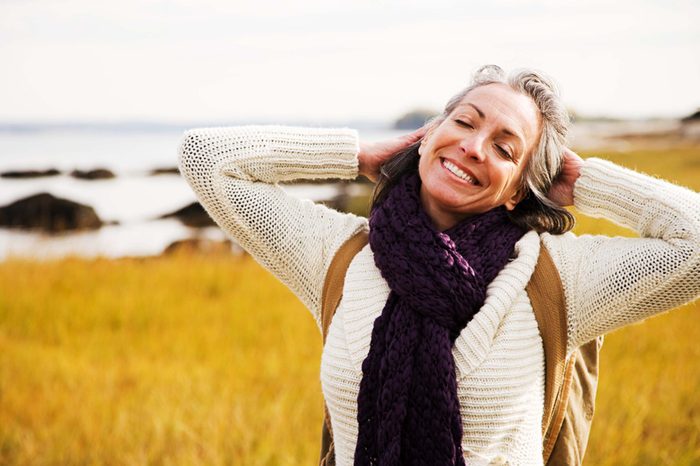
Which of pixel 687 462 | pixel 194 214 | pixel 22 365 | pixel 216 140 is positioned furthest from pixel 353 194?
pixel 216 140

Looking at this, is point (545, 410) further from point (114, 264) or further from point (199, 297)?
point (114, 264)

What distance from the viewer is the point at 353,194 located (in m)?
10.9

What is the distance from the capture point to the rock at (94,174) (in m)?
11.7

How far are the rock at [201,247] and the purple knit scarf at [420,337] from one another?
22.3ft

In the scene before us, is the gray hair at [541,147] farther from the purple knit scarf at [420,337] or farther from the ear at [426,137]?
the purple knit scarf at [420,337]

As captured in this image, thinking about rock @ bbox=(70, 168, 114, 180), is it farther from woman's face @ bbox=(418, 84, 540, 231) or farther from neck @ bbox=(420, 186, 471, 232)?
woman's face @ bbox=(418, 84, 540, 231)

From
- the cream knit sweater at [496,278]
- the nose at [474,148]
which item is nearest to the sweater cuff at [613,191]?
the cream knit sweater at [496,278]

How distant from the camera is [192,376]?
4.41 meters

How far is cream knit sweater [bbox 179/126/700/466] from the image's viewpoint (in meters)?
1.84

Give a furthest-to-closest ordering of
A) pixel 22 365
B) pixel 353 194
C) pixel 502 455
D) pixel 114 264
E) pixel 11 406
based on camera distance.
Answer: pixel 353 194
pixel 114 264
pixel 22 365
pixel 11 406
pixel 502 455

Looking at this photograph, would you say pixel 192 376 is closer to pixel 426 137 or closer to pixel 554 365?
pixel 426 137

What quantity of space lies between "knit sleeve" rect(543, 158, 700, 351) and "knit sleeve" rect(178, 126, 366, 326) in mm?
674

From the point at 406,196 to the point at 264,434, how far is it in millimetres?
2111

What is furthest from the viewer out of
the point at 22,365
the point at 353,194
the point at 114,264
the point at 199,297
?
the point at 353,194
